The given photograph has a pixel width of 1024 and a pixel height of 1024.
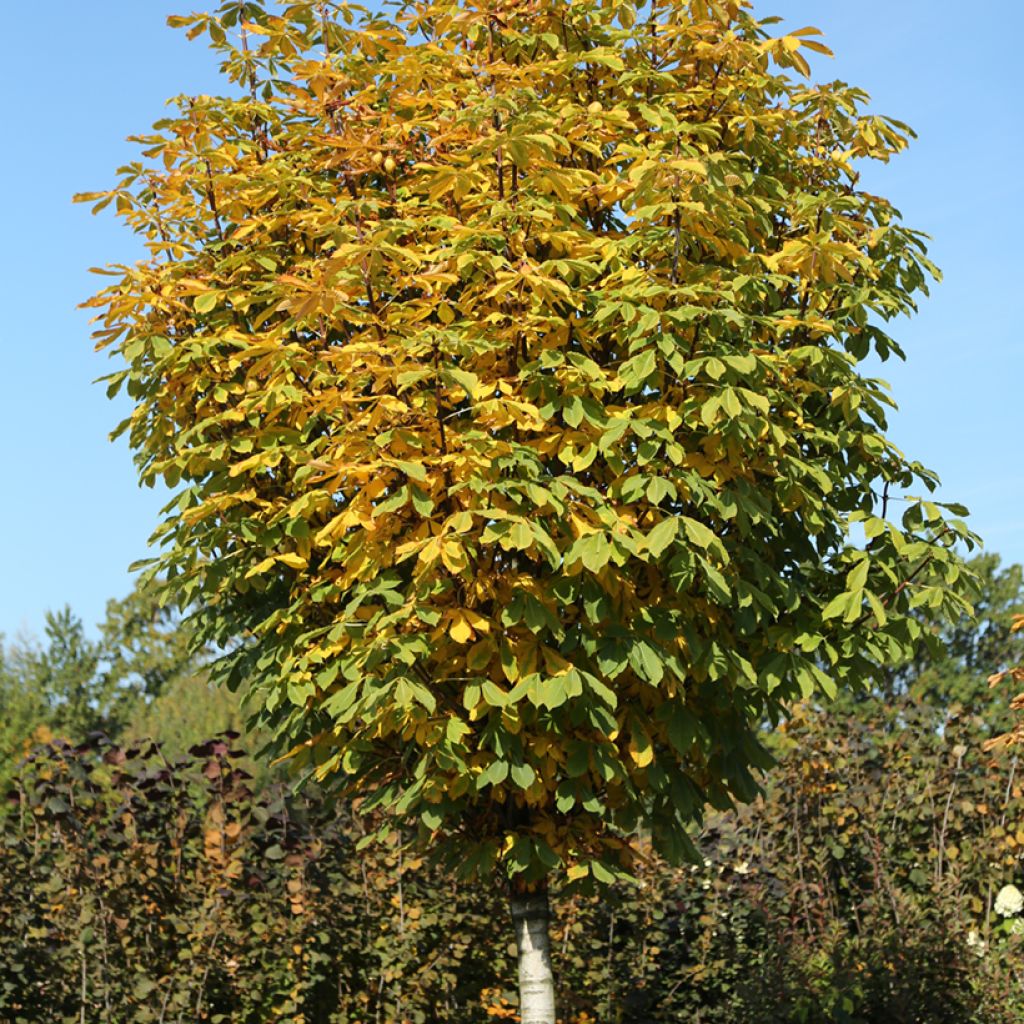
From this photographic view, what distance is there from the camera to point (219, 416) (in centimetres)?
650

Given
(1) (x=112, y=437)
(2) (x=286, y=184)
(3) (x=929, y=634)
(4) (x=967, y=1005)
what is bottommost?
(4) (x=967, y=1005)

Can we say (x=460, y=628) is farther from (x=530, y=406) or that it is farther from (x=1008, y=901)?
(x=1008, y=901)

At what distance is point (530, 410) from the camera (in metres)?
5.73

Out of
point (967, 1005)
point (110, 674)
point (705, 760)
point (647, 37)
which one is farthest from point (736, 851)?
point (110, 674)

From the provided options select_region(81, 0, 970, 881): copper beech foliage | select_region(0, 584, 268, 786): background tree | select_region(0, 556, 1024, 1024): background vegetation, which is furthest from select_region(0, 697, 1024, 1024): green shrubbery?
select_region(0, 584, 268, 786): background tree

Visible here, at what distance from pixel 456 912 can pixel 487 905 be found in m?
0.33

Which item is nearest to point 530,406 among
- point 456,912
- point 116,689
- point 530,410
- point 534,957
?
point 530,410

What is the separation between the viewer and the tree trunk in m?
7.07

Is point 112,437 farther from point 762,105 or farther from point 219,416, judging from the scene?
point 762,105

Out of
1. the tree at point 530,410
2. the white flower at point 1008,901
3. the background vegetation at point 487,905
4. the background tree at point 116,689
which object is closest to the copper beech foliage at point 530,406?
the tree at point 530,410

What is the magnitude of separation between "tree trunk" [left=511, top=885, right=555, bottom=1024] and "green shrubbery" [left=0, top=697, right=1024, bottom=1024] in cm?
18

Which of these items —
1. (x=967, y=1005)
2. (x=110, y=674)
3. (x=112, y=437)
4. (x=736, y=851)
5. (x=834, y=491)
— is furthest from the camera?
(x=110, y=674)

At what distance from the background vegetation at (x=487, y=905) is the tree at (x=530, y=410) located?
73cm

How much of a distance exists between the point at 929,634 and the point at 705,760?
1262 millimetres
